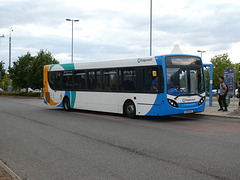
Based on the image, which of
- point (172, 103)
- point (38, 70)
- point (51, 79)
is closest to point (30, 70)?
point (38, 70)

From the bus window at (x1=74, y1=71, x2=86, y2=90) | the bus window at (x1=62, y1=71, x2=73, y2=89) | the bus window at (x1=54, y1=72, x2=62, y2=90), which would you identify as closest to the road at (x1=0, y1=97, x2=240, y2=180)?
the bus window at (x1=74, y1=71, x2=86, y2=90)

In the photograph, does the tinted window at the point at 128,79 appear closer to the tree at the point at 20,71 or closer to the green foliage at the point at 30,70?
the green foliage at the point at 30,70

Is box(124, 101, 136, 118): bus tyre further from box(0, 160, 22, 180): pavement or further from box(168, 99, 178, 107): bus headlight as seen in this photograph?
box(0, 160, 22, 180): pavement

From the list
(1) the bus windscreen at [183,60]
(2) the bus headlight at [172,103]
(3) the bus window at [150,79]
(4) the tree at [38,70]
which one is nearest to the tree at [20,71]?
(4) the tree at [38,70]

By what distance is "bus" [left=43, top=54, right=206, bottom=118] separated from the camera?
12.4 m

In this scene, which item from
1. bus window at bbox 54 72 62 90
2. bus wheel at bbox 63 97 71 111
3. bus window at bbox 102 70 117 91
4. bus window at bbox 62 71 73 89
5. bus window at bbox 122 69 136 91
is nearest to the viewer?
bus window at bbox 122 69 136 91

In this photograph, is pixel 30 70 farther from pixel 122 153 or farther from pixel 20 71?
pixel 122 153

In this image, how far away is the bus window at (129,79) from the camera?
13.5 meters

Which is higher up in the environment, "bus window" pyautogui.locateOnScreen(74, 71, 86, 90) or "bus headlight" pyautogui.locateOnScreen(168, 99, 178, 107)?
"bus window" pyautogui.locateOnScreen(74, 71, 86, 90)

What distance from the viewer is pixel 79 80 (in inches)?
664

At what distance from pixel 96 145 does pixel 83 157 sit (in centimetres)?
127

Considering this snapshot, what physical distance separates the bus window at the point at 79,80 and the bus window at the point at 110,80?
5.81 ft

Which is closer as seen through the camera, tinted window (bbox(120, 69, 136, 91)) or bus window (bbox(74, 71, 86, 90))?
tinted window (bbox(120, 69, 136, 91))

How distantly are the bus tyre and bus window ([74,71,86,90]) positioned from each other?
3.49m
